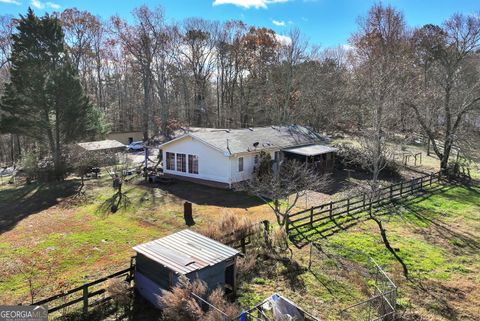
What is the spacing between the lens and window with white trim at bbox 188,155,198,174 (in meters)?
22.0

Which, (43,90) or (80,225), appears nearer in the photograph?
(80,225)

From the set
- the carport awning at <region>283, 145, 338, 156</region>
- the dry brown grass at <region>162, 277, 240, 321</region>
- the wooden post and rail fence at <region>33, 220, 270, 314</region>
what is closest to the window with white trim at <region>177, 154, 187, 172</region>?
the carport awning at <region>283, 145, 338, 156</region>

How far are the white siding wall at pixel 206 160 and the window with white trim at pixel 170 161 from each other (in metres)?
0.59

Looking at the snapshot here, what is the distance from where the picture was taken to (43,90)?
2409 cm

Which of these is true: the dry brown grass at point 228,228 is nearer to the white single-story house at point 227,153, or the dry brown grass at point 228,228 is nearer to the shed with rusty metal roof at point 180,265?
the shed with rusty metal roof at point 180,265

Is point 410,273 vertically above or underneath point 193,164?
underneath

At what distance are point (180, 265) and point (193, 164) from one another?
14.8 metres

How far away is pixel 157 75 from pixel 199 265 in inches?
1608

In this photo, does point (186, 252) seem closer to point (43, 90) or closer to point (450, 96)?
point (43, 90)

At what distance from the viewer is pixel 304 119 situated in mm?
41094

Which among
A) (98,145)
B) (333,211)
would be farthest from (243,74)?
(333,211)

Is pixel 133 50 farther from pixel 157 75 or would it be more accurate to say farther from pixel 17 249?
pixel 17 249

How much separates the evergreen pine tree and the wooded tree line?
17.5ft

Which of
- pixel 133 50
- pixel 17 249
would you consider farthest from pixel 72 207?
pixel 133 50
